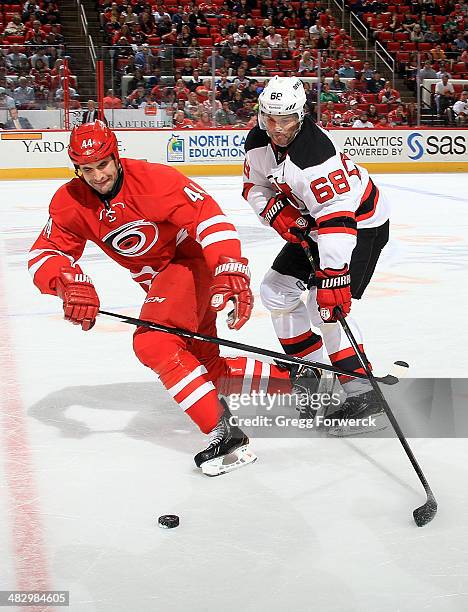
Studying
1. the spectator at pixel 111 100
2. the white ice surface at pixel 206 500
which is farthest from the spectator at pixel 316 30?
the white ice surface at pixel 206 500

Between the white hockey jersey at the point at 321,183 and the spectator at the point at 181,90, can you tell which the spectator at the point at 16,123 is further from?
the white hockey jersey at the point at 321,183

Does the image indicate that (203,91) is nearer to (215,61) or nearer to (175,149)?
(215,61)

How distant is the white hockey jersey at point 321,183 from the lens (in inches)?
111

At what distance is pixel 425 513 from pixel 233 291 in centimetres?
81

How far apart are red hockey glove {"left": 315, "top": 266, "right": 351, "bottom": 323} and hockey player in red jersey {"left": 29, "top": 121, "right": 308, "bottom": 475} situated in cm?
31

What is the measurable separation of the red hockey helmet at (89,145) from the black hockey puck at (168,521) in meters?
→ 1.06

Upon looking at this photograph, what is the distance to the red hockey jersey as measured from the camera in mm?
2736

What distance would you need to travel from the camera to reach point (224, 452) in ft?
8.78

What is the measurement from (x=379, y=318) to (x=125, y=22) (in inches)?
453

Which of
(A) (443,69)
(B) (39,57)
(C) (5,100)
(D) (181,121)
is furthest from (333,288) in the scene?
(A) (443,69)

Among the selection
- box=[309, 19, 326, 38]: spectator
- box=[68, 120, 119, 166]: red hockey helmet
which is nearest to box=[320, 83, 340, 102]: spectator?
box=[309, 19, 326, 38]: spectator

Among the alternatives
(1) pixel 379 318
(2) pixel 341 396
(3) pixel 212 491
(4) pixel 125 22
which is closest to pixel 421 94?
(4) pixel 125 22

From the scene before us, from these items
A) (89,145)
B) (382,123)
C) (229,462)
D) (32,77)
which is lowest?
(382,123)

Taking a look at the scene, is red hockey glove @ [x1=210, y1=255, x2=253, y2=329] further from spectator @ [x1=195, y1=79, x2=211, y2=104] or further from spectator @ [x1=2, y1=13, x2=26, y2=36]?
spectator @ [x1=2, y1=13, x2=26, y2=36]
